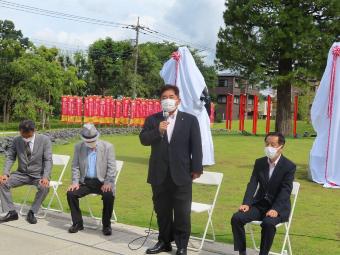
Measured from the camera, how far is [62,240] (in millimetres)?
5586

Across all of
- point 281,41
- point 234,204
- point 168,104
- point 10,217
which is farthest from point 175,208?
point 281,41

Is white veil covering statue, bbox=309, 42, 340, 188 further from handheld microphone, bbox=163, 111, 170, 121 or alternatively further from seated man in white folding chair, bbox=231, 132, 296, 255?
handheld microphone, bbox=163, 111, 170, 121

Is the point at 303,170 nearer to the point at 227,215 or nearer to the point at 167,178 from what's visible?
the point at 227,215

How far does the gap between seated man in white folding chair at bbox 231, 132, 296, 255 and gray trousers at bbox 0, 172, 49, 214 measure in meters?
3.00

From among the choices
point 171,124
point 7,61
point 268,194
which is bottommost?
point 268,194

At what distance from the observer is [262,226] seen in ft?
15.6

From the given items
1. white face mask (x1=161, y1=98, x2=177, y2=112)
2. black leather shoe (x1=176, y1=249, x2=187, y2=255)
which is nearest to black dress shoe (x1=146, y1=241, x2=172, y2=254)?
black leather shoe (x1=176, y1=249, x2=187, y2=255)

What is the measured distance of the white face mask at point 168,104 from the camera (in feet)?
16.4

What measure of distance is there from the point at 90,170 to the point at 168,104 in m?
1.78

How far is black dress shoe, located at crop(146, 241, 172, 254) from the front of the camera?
5.20 m

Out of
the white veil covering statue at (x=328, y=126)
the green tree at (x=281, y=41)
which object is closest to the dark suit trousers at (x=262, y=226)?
the white veil covering statue at (x=328, y=126)

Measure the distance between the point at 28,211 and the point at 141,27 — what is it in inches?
1321

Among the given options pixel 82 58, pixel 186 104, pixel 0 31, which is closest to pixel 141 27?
pixel 82 58

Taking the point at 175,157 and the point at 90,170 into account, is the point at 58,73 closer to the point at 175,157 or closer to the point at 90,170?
the point at 90,170
